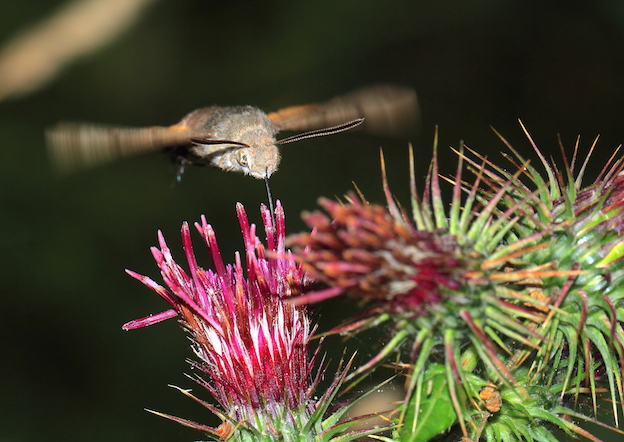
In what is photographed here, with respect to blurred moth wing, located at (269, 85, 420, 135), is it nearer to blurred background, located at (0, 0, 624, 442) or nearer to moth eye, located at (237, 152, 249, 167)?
moth eye, located at (237, 152, 249, 167)

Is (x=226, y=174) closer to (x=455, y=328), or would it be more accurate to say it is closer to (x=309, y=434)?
(x=309, y=434)

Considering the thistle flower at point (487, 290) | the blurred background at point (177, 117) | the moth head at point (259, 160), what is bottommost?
the thistle flower at point (487, 290)

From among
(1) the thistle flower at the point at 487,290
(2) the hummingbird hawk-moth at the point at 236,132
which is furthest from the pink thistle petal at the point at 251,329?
(2) the hummingbird hawk-moth at the point at 236,132

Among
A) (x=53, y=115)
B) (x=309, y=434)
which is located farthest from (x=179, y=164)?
(x=53, y=115)

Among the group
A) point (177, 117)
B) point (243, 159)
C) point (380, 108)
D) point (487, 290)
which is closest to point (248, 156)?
point (243, 159)

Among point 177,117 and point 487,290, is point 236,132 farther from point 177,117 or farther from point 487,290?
point 177,117

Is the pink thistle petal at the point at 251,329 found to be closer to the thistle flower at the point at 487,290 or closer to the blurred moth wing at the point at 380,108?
the thistle flower at the point at 487,290
